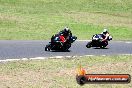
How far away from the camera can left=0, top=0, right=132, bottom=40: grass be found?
1547 inches

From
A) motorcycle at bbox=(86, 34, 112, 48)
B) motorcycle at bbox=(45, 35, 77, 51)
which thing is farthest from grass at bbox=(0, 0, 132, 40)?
motorcycle at bbox=(45, 35, 77, 51)

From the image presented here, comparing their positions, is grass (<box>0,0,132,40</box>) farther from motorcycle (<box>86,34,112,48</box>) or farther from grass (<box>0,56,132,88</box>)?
grass (<box>0,56,132,88</box>)

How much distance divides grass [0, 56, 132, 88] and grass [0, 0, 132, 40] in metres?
13.8

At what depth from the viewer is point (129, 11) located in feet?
208

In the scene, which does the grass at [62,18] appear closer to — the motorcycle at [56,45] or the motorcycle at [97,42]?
the motorcycle at [97,42]

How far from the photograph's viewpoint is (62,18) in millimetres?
51125

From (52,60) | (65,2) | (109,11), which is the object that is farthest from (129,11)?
(52,60)

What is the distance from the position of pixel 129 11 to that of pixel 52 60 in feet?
149

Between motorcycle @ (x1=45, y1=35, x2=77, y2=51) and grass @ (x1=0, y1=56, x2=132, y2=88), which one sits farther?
motorcycle @ (x1=45, y1=35, x2=77, y2=51)

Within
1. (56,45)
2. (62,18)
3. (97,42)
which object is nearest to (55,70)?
(56,45)

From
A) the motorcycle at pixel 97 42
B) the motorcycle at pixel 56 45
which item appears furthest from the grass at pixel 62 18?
the motorcycle at pixel 56 45

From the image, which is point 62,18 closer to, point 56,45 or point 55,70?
point 56,45

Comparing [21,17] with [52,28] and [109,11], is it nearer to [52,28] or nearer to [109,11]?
[52,28]

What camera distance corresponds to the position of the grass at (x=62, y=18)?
39.3 metres
